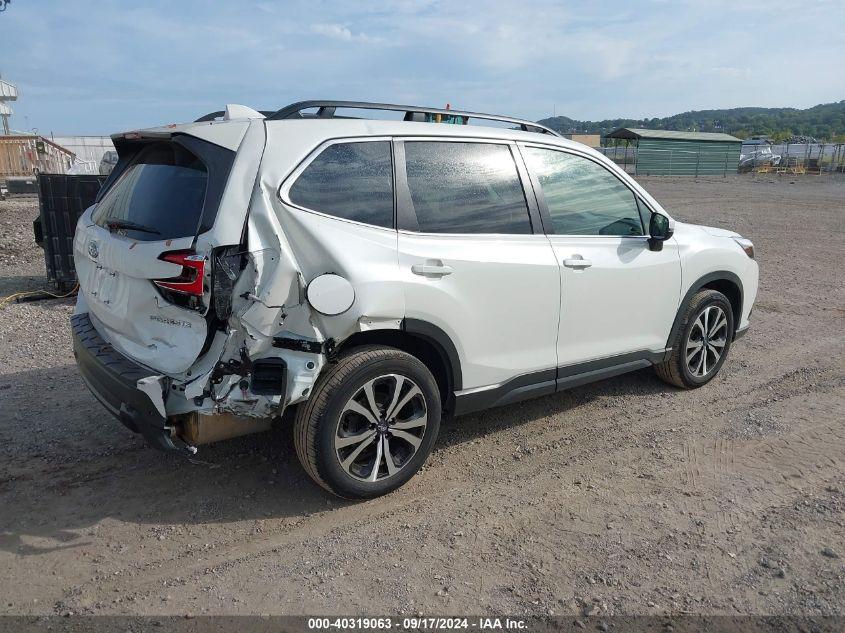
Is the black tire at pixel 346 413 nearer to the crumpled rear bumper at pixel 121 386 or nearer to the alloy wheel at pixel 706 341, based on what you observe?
the crumpled rear bumper at pixel 121 386

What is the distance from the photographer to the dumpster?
7656 millimetres

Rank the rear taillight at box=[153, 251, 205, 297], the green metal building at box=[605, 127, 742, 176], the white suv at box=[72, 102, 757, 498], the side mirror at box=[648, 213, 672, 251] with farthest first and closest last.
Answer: the green metal building at box=[605, 127, 742, 176], the side mirror at box=[648, 213, 672, 251], the white suv at box=[72, 102, 757, 498], the rear taillight at box=[153, 251, 205, 297]

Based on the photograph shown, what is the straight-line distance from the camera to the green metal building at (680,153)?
42.0 meters

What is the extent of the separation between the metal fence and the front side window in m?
39.4

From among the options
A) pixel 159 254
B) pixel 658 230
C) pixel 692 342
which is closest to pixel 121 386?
pixel 159 254

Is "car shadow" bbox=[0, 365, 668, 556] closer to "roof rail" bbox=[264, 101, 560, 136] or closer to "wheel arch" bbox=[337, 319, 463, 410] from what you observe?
"wheel arch" bbox=[337, 319, 463, 410]

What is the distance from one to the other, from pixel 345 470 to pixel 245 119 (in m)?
1.88

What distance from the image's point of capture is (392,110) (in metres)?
3.90

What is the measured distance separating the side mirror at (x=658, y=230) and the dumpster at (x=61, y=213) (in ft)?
20.1

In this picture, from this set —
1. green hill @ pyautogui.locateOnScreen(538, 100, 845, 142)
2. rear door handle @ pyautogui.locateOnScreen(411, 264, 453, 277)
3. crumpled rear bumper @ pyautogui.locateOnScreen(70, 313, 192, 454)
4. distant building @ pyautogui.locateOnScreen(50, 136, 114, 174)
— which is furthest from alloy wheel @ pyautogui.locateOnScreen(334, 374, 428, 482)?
green hill @ pyautogui.locateOnScreen(538, 100, 845, 142)

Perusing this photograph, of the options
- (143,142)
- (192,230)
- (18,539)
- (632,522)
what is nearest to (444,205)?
(192,230)

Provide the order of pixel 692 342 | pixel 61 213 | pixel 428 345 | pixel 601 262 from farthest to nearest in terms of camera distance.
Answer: pixel 61 213 < pixel 692 342 < pixel 601 262 < pixel 428 345

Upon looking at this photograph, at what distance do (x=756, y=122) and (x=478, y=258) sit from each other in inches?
5792

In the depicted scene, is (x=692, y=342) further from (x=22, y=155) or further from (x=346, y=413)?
(x=22, y=155)
